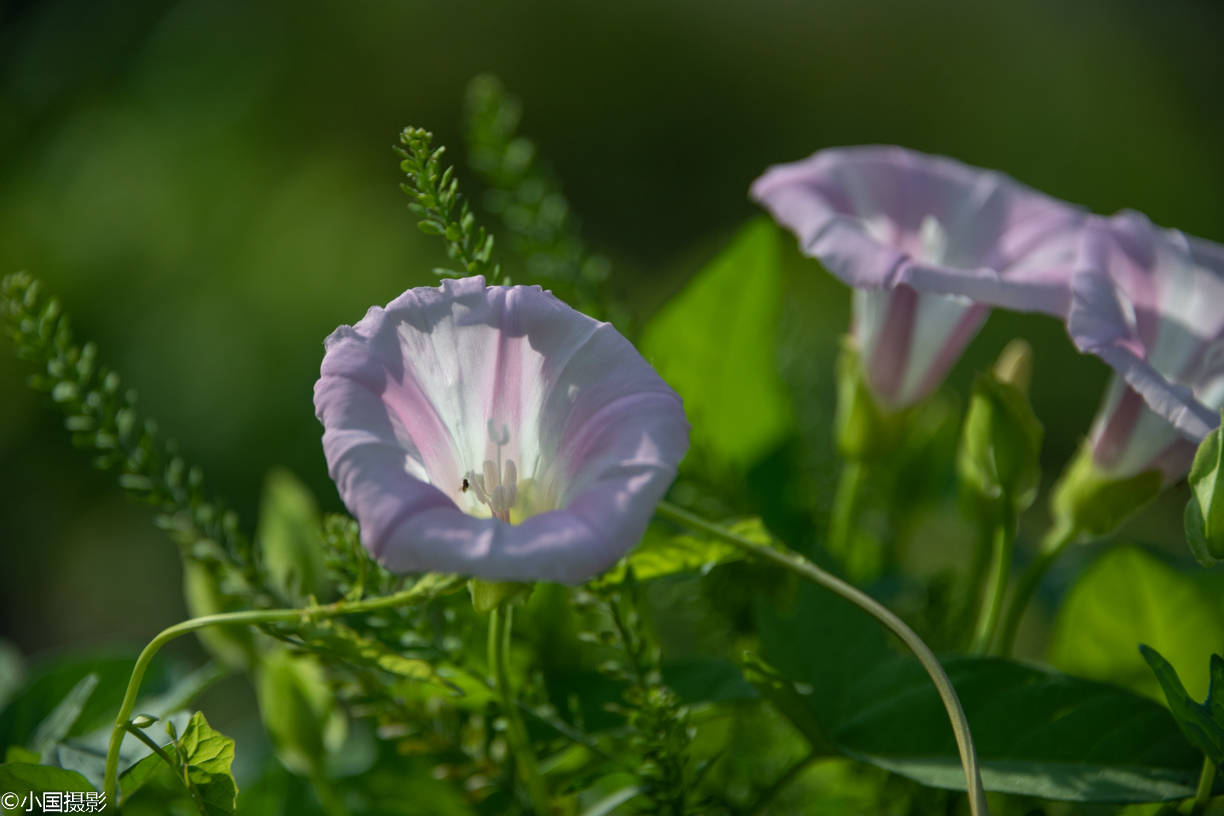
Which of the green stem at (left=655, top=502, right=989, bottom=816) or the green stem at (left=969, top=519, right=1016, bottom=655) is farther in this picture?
the green stem at (left=969, top=519, right=1016, bottom=655)

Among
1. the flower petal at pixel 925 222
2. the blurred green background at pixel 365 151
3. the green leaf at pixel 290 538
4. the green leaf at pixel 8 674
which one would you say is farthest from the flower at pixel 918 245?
the blurred green background at pixel 365 151

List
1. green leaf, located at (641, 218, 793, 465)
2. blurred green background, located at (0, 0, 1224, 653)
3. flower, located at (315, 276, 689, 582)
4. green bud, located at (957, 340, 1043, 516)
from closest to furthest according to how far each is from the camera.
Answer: flower, located at (315, 276, 689, 582), green bud, located at (957, 340, 1043, 516), green leaf, located at (641, 218, 793, 465), blurred green background, located at (0, 0, 1224, 653)

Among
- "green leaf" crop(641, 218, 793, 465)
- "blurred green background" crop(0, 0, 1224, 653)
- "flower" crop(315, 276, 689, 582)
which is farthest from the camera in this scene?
"blurred green background" crop(0, 0, 1224, 653)

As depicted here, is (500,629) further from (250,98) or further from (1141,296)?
(250,98)

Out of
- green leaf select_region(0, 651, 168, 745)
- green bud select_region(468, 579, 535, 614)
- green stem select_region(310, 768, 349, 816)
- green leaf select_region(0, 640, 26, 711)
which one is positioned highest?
green bud select_region(468, 579, 535, 614)

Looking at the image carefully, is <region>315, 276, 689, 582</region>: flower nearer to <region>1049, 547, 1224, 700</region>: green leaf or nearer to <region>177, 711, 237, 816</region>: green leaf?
<region>177, 711, 237, 816</region>: green leaf

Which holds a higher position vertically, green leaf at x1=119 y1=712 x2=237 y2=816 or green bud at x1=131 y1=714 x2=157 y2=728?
green bud at x1=131 y1=714 x2=157 y2=728

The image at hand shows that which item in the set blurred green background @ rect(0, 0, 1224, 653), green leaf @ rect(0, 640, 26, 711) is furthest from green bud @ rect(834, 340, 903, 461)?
blurred green background @ rect(0, 0, 1224, 653)
